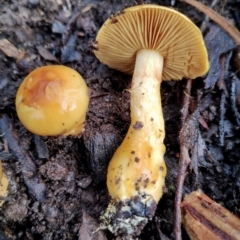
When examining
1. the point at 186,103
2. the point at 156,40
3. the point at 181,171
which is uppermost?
the point at 156,40

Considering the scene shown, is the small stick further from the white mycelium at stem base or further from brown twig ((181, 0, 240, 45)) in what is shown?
brown twig ((181, 0, 240, 45))

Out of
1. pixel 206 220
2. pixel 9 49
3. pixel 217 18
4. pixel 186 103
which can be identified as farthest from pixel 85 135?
pixel 217 18

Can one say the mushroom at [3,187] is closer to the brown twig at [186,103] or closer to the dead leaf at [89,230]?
the dead leaf at [89,230]

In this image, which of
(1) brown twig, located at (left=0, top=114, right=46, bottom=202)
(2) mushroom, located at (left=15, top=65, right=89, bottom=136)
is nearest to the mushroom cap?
(2) mushroom, located at (left=15, top=65, right=89, bottom=136)

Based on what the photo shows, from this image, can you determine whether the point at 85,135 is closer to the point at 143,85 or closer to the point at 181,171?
the point at 143,85

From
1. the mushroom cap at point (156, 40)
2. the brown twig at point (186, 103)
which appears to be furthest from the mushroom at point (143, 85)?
the brown twig at point (186, 103)
